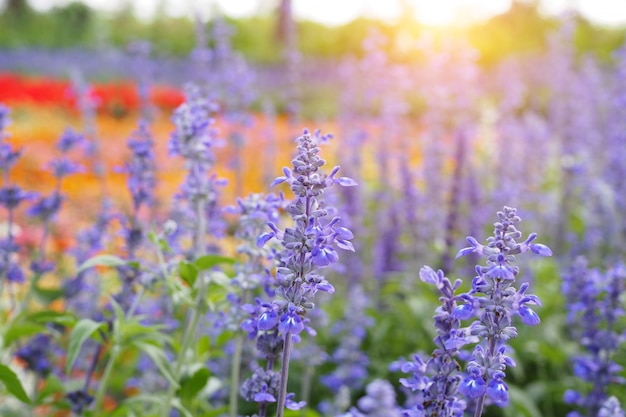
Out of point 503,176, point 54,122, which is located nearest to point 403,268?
point 503,176

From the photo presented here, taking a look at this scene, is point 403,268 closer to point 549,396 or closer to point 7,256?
point 549,396

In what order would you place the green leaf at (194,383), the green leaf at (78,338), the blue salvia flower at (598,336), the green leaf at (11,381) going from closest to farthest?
1. the green leaf at (78,338)
2. the green leaf at (11,381)
3. the green leaf at (194,383)
4. the blue salvia flower at (598,336)

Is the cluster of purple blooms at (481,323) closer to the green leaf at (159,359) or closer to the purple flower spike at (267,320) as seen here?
the purple flower spike at (267,320)

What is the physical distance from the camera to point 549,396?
14.7 ft

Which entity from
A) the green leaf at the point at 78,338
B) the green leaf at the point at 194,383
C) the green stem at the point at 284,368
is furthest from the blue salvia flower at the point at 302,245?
the green leaf at the point at 194,383

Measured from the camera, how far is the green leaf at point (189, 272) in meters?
2.55

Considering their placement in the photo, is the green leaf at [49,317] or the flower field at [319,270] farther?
the green leaf at [49,317]

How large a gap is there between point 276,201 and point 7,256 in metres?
1.59

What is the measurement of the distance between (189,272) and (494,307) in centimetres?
119

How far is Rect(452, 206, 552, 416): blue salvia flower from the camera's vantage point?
5.89 feet

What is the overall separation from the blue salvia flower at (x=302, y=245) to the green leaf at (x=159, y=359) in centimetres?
81

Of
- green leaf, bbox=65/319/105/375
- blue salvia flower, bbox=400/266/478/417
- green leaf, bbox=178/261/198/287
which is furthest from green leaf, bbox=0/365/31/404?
blue salvia flower, bbox=400/266/478/417

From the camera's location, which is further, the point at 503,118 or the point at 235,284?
the point at 503,118

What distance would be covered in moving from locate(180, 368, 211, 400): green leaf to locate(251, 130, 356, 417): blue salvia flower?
91cm
